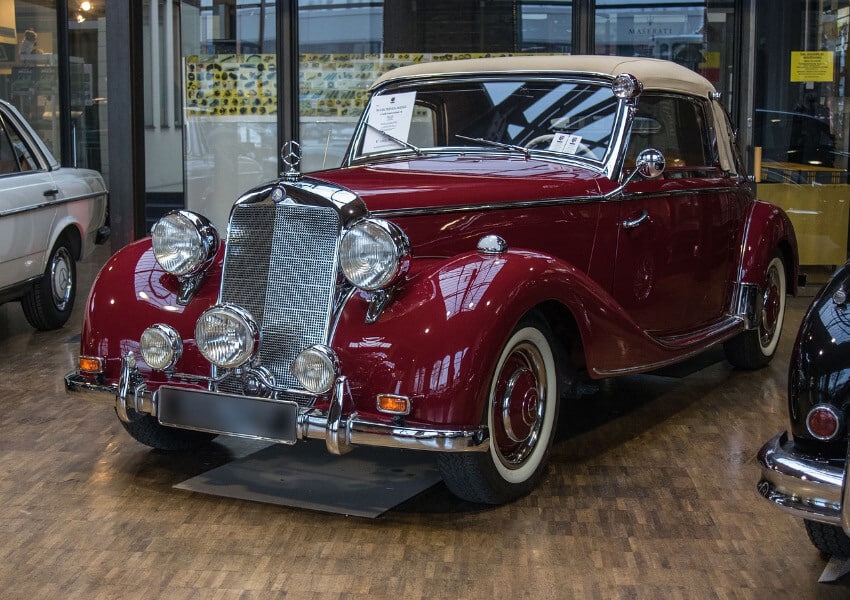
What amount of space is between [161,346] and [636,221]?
223 centimetres

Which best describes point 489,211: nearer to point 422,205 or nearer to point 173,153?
point 422,205

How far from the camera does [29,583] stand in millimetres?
3248

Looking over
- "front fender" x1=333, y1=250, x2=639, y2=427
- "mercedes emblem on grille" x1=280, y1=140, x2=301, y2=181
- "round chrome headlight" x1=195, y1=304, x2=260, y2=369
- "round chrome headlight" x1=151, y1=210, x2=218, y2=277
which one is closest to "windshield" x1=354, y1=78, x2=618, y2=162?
"mercedes emblem on grille" x1=280, y1=140, x2=301, y2=181

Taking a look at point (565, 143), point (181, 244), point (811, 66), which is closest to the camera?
point (181, 244)

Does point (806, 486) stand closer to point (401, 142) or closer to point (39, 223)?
point (401, 142)

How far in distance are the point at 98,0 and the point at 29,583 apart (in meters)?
10.5

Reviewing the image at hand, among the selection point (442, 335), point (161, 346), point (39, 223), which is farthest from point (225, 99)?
point (442, 335)

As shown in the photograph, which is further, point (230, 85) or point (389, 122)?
point (230, 85)

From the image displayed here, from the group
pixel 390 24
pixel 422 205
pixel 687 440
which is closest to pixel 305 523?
pixel 422 205

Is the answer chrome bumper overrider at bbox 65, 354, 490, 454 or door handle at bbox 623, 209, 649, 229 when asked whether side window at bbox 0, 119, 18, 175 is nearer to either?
chrome bumper overrider at bbox 65, 354, 490, 454

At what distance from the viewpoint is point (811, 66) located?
8.77 metres

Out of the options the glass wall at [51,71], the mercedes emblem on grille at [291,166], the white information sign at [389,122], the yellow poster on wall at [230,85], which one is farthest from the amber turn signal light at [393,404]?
the glass wall at [51,71]

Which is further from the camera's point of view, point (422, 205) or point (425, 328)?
point (422, 205)

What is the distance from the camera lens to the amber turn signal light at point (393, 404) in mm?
3555
